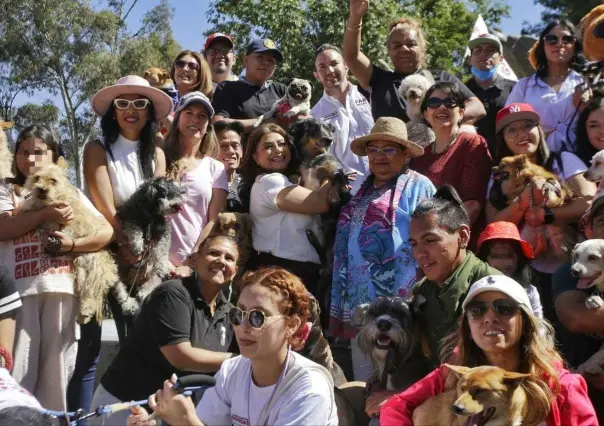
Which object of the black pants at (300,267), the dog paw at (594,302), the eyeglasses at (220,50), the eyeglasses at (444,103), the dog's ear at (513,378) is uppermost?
the eyeglasses at (220,50)

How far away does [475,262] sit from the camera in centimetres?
476

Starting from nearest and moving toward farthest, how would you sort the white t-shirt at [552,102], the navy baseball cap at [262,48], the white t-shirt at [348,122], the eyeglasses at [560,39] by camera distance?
the white t-shirt at [552,102] → the eyeglasses at [560,39] → the white t-shirt at [348,122] → the navy baseball cap at [262,48]

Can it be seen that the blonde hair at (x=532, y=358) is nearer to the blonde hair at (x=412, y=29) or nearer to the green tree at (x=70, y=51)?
the blonde hair at (x=412, y=29)

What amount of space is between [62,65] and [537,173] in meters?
33.6

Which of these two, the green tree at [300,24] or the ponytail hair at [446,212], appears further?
the green tree at [300,24]

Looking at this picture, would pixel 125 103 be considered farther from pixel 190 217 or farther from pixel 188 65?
pixel 188 65

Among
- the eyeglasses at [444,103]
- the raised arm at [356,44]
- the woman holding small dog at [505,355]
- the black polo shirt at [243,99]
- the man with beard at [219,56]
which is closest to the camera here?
the woman holding small dog at [505,355]

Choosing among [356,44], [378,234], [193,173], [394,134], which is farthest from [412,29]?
[378,234]

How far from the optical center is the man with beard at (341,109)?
24.1 ft

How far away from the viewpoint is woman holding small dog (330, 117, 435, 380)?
5.59 meters

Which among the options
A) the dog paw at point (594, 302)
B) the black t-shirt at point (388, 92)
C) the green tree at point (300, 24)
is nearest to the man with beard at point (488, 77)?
the black t-shirt at point (388, 92)

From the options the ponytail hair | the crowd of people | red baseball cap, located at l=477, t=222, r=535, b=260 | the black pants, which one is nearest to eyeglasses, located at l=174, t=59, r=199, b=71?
the crowd of people

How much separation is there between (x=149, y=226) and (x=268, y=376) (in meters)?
2.73

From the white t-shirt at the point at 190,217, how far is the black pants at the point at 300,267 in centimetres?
56
